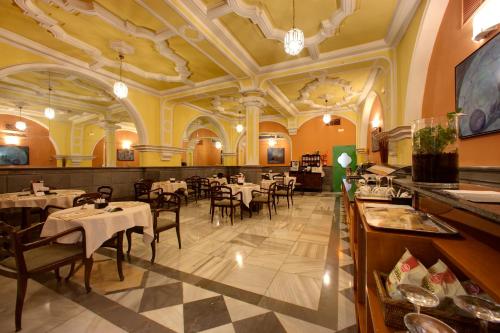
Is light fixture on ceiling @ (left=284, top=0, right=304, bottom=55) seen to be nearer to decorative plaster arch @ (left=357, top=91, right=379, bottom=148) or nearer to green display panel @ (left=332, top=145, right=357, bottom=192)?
decorative plaster arch @ (left=357, top=91, right=379, bottom=148)

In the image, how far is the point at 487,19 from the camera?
6.09 feet

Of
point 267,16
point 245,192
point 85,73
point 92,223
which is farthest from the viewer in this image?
point 85,73

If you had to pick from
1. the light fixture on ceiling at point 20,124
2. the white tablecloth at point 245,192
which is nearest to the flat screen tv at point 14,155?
the light fixture on ceiling at point 20,124

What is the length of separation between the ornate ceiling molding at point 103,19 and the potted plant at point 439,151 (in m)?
4.60

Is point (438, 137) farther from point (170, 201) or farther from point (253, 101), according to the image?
point (253, 101)

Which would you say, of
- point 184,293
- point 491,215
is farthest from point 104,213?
point 491,215

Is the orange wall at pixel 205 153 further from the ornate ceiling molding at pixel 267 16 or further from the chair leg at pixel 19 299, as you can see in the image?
the chair leg at pixel 19 299

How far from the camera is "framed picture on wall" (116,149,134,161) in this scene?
12973mm

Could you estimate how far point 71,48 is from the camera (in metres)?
4.85

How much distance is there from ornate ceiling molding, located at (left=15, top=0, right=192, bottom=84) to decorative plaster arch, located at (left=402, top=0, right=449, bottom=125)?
14.1 feet

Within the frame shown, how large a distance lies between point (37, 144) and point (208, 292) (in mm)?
12930

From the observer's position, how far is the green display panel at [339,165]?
31.6ft

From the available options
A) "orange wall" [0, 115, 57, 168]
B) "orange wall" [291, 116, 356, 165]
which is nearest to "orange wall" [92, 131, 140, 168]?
"orange wall" [0, 115, 57, 168]

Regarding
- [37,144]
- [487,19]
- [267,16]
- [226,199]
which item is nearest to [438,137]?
[487,19]
